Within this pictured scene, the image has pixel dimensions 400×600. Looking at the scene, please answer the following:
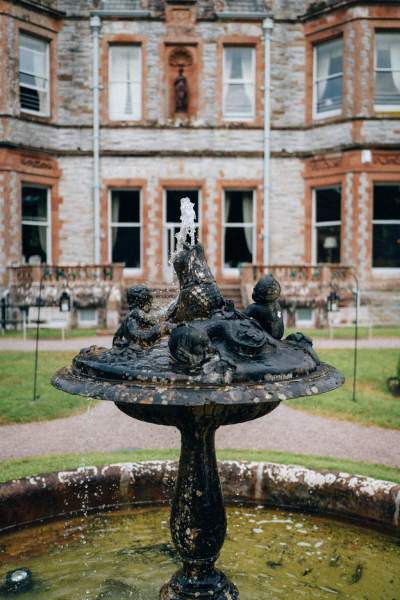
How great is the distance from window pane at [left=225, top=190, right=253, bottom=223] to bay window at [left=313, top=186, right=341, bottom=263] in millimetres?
2176

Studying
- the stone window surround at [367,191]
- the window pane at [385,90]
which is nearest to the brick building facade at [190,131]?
the window pane at [385,90]

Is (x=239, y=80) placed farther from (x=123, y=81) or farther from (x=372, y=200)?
(x=372, y=200)

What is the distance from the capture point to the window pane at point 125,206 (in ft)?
73.8

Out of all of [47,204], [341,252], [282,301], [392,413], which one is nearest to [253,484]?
[392,413]

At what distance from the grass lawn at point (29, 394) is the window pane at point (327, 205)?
1145cm

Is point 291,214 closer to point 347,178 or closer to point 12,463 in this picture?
point 347,178

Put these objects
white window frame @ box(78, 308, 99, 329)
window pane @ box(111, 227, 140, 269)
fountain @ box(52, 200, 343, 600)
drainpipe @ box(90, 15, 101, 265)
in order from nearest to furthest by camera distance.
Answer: fountain @ box(52, 200, 343, 600) < white window frame @ box(78, 308, 99, 329) < drainpipe @ box(90, 15, 101, 265) < window pane @ box(111, 227, 140, 269)

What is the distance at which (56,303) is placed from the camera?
1892 cm

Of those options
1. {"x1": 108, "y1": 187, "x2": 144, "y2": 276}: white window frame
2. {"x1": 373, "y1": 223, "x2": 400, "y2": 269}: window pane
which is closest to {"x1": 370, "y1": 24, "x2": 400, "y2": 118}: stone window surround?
{"x1": 373, "y1": 223, "x2": 400, "y2": 269}: window pane

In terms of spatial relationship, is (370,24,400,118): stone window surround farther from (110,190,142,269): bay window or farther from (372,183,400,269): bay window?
(110,190,142,269): bay window

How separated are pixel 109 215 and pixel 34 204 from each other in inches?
94.7

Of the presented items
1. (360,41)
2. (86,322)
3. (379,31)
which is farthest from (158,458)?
(379,31)

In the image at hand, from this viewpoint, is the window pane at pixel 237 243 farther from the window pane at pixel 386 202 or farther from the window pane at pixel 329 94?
the window pane at pixel 329 94

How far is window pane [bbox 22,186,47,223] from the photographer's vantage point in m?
21.5
